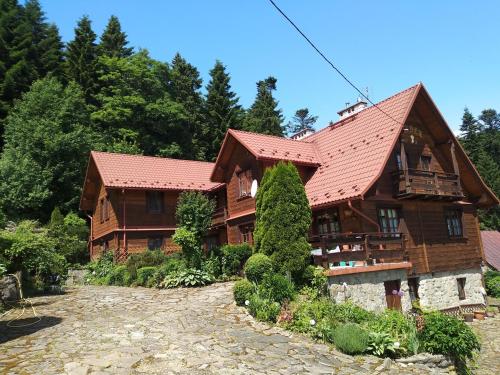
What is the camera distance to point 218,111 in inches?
1901

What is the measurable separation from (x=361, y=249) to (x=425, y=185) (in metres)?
4.82

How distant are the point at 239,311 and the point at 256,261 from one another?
1.66 metres

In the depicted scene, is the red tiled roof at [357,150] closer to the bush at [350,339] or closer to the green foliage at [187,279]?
the green foliage at [187,279]

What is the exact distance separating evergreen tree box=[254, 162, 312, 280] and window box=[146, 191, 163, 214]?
44.6ft

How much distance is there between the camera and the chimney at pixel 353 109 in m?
25.2

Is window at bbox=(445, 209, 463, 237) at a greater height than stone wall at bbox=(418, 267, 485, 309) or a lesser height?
greater

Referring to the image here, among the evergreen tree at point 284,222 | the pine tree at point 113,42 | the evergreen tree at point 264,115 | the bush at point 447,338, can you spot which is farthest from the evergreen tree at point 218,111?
the bush at point 447,338

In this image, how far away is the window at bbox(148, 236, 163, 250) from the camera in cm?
2661

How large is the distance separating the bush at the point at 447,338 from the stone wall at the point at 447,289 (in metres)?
7.62

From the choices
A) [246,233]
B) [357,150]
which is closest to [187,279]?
[246,233]

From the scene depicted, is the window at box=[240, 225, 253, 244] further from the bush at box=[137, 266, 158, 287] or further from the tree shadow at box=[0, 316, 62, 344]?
the tree shadow at box=[0, 316, 62, 344]

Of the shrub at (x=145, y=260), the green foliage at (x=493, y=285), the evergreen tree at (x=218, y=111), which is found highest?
the evergreen tree at (x=218, y=111)

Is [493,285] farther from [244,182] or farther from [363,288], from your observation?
[244,182]

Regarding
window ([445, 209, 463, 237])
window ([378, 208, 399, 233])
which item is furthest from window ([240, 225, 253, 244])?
window ([445, 209, 463, 237])
